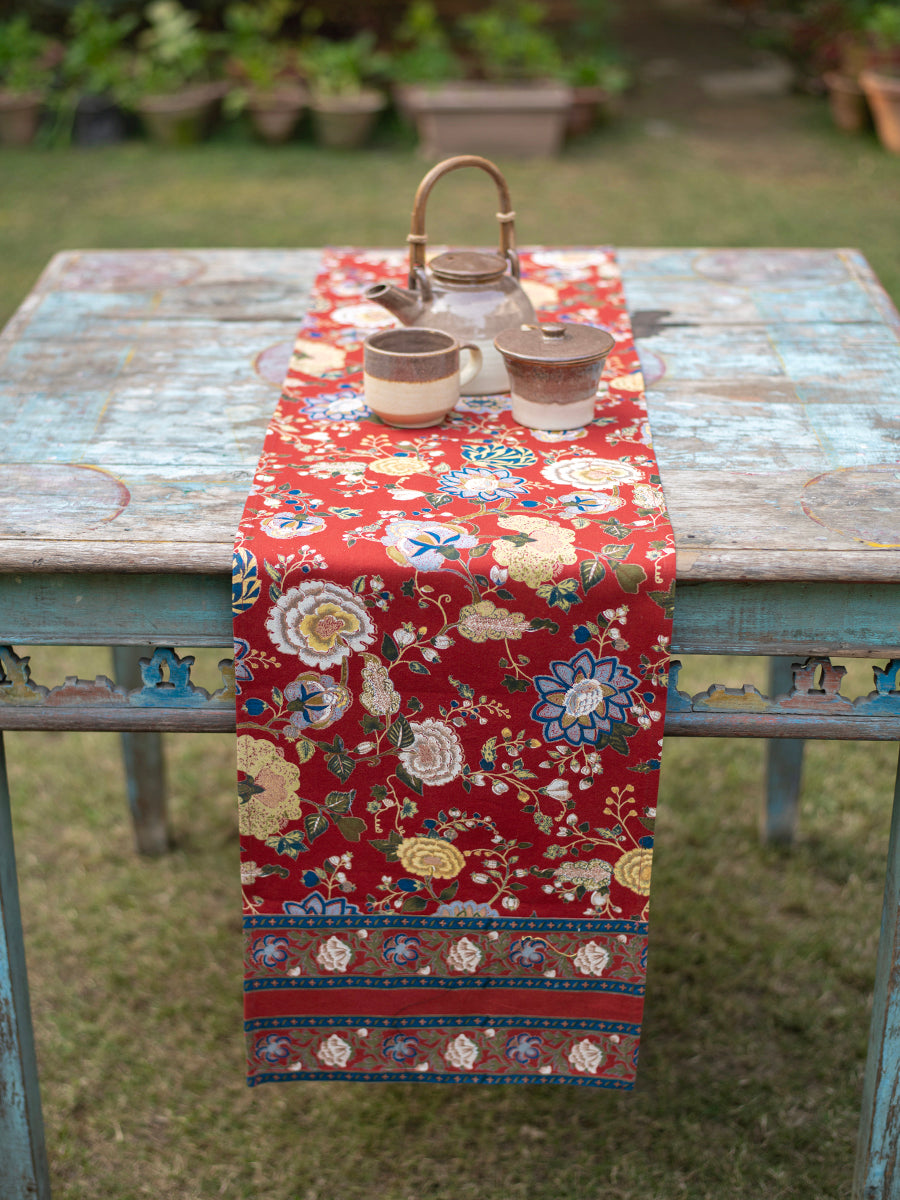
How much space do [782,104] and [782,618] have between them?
7.34m

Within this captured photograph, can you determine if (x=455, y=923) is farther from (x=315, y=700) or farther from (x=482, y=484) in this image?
(x=482, y=484)

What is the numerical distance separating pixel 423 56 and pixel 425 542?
641cm

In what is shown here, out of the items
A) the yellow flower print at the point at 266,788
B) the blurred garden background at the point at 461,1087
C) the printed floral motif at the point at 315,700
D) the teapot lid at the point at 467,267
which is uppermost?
the teapot lid at the point at 467,267

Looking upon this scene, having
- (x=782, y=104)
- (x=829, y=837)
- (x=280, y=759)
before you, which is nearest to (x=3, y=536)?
(x=280, y=759)

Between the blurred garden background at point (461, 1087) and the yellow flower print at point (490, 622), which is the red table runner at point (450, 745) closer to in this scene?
the yellow flower print at point (490, 622)

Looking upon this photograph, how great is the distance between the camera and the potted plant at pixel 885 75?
6434 mm

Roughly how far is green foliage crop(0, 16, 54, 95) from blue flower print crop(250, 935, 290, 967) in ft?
21.6

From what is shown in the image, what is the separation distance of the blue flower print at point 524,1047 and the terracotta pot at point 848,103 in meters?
6.64

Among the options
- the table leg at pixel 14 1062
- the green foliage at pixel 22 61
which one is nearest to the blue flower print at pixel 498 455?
the table leg at pixel 14 1062

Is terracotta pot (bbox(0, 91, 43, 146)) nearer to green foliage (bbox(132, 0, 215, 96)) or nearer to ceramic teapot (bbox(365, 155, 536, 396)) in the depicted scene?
green foliage (bbox(132, 0, 215, 96))

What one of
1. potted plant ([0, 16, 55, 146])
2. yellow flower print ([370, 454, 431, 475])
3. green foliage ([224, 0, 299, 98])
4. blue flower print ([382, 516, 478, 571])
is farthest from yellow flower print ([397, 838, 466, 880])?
potted plant ([0, 16, 55, 146])

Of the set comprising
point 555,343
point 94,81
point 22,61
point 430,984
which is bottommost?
point 430,984

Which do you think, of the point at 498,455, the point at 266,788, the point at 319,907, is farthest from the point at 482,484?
the point at 319,907

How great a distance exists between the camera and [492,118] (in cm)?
665
